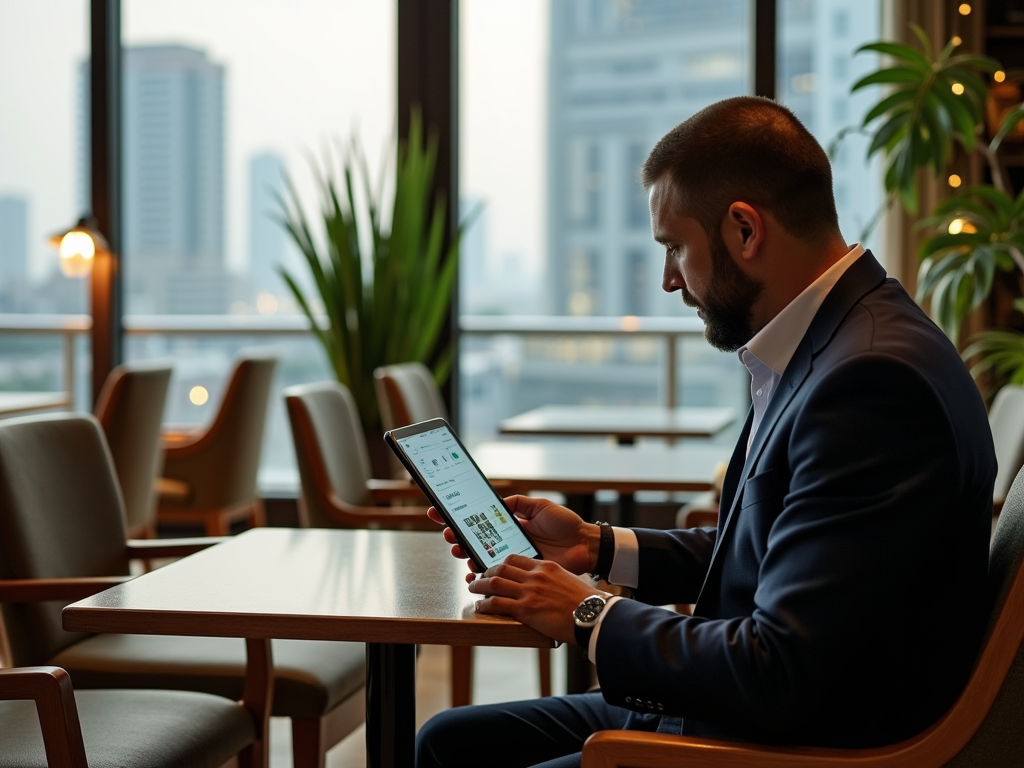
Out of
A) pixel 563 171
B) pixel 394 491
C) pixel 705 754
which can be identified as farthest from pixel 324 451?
pixel 563 171

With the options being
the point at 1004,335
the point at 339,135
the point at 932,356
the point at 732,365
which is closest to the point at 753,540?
the point at 932,356

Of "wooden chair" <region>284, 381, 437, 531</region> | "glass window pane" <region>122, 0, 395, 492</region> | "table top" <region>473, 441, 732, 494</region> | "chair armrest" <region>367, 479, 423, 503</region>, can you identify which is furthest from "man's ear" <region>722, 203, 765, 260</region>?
"glass window pane" <region>122, 0, 395, 492</region>

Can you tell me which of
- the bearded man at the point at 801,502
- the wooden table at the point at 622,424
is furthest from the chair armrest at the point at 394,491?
the bearded man at the point at 801,502

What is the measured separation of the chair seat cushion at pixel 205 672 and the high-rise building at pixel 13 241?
13.9ft

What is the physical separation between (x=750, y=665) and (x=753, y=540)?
164 millimetres

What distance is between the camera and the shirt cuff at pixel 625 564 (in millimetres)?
1694

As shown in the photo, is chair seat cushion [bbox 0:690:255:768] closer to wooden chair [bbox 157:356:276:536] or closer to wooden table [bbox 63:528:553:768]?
wooden table [bbox 63:528:553:768]

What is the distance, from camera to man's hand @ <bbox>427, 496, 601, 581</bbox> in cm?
170

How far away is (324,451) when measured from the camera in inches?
117

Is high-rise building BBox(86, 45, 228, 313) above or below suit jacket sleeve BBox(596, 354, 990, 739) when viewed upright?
above

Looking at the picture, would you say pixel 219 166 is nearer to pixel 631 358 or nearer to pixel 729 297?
pixel 631 358

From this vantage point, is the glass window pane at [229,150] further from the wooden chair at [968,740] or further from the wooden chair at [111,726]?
the wooden chair at [968,740]

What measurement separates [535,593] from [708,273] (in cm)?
43

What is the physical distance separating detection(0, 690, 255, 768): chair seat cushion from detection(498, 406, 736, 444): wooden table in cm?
222
